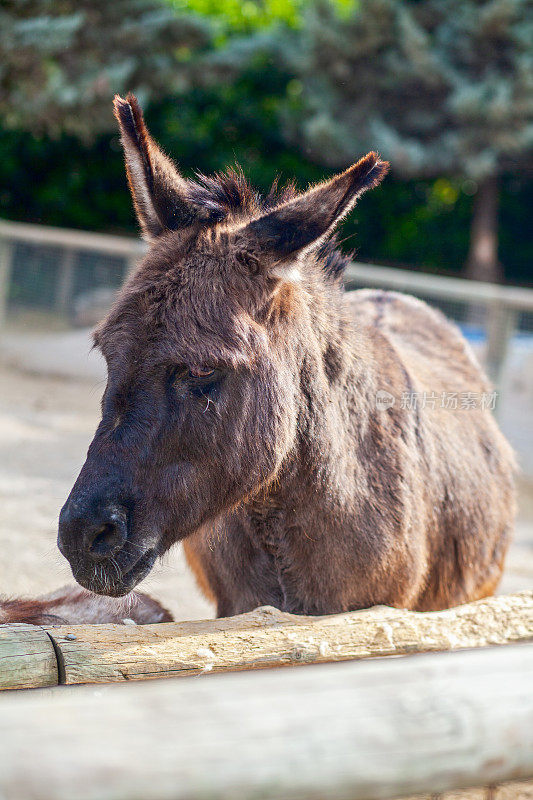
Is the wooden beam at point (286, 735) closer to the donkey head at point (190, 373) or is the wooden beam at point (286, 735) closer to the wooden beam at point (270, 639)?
the wooden beam at point (270, 639)

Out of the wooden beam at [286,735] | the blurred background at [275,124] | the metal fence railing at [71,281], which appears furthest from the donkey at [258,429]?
the blurred background at [275,124]

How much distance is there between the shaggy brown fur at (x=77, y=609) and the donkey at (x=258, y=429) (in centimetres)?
32

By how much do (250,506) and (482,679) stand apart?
5.28 ft

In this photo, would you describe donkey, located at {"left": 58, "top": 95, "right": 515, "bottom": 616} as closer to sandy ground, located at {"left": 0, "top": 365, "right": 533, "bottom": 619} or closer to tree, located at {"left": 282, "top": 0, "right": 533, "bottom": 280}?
sandy ground, located at {"left": 0, "top": 365, "right": 533, "bottom": 619}

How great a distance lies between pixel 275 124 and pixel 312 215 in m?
14.2

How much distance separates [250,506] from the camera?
2871 mm

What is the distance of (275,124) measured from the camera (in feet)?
51.8

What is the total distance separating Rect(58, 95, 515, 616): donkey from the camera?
2.39 metres

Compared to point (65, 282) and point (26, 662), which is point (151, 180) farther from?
point (65, 282)

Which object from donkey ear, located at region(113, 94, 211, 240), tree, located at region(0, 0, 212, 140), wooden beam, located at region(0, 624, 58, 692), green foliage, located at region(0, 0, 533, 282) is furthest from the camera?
green foliage, located at region(0, 0, 533, 282)

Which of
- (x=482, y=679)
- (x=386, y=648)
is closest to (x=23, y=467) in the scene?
(x=386, y=648)

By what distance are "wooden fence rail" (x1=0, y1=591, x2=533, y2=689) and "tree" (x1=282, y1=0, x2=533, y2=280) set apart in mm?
12941

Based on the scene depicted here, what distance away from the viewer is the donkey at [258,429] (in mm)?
2387

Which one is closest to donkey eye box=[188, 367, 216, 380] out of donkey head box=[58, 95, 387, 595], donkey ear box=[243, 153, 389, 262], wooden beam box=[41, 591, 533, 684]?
donkey head box=[58, 95, 387, 595]
